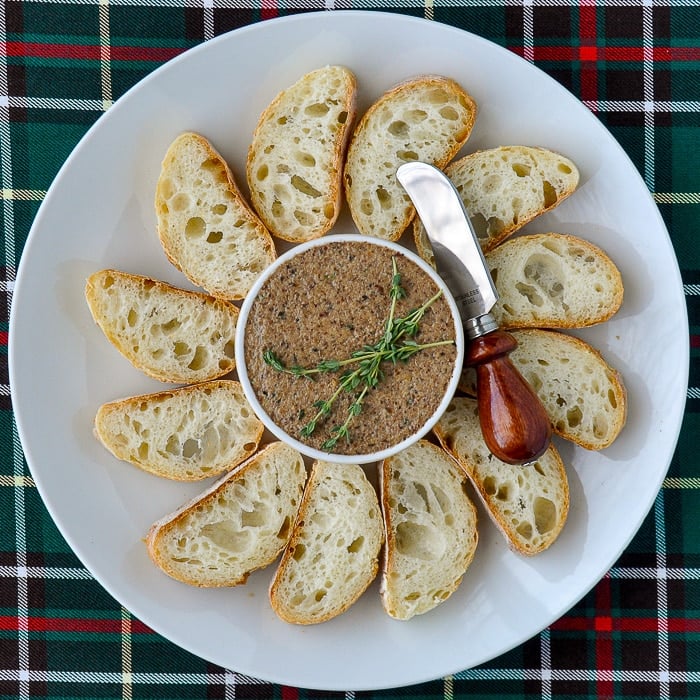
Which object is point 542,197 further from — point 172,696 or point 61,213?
point 172,696

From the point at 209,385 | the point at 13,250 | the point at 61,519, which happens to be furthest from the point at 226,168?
the point at 61,519

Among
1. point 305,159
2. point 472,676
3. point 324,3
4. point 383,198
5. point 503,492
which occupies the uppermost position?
point 324,3

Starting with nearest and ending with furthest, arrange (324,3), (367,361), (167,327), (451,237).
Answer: (367,361)
(451,237)
(167,327)
(324,3)

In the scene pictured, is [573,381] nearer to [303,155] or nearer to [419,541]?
[419,541]

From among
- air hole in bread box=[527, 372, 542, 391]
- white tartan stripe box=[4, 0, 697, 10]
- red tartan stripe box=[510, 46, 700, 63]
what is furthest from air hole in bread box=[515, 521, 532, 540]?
white tartan stripe box=[4, 0, 697, 10]

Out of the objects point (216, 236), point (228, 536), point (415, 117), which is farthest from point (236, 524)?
point (415, 117)

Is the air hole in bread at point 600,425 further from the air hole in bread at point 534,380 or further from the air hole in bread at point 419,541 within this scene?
the air hole in bread at point 419,541
